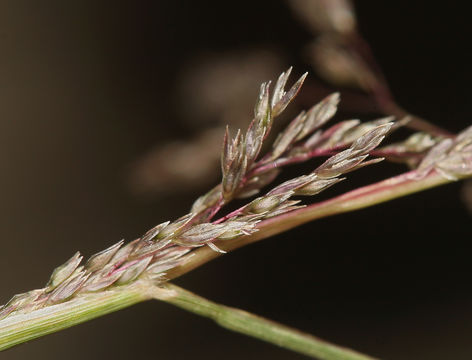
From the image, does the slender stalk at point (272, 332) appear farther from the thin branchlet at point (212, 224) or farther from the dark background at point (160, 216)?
the dark background at point (160, 216)

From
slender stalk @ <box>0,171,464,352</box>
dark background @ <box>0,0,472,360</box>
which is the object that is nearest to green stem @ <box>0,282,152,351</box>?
slender stalk @ <box>0,171,464,352</box>

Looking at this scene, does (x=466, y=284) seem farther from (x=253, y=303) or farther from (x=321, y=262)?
(x=253, y=303)

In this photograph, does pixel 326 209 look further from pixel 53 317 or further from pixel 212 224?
pixel 53 317

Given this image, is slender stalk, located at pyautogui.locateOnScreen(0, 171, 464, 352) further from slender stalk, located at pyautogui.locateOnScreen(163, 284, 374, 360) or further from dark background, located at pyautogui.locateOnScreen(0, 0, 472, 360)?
dark background, located at pyautogui.locateOnScreen(0, 0, 472, 360)

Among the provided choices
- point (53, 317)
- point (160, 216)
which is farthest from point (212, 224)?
point (160, 216)

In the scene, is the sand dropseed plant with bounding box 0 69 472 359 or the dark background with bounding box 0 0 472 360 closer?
the sand dropseed plant with bounding box 0 69 472 359

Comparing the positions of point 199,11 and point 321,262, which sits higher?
point 199,11

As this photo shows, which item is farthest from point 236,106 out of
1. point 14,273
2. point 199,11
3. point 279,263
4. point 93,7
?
point 14,273
